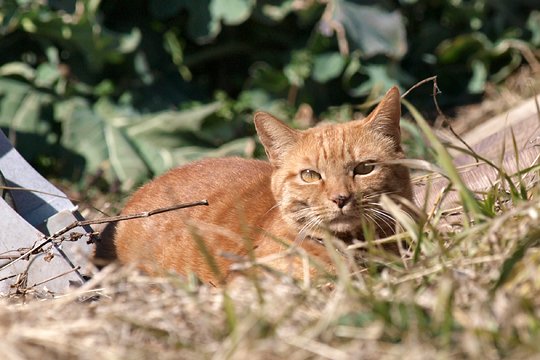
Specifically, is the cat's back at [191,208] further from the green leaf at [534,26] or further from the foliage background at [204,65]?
the green leaf at [534,26]

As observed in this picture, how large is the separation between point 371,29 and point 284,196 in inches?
112

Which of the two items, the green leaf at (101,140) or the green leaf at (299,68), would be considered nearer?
the green leaf at (101,140)

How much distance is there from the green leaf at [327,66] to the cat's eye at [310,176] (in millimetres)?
2930

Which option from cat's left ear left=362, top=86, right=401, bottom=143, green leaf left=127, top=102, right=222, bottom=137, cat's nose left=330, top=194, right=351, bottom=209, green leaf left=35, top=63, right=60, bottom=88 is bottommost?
green leaf left=127, top=102, right=222, bottom=137

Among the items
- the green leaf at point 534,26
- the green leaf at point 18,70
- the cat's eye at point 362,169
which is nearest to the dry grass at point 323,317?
the cat's eye at point 362,169

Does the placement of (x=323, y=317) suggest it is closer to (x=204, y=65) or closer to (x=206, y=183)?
(x=206, y=183)

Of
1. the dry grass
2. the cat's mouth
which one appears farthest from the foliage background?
the dry grass

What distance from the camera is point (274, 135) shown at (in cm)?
306

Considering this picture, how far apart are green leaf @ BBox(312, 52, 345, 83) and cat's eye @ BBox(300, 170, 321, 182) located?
9.61 ft

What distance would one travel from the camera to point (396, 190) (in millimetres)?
2852

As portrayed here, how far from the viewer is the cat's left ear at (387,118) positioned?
9.43 ft

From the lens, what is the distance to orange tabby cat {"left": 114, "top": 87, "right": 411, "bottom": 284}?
2.76 meters

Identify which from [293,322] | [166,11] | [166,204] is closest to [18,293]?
[166,204]

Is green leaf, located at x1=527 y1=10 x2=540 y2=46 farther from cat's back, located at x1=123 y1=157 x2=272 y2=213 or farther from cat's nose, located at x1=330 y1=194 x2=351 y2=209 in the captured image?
cat's nose, located at x1=330 y1=194 x2=351 y2=209
